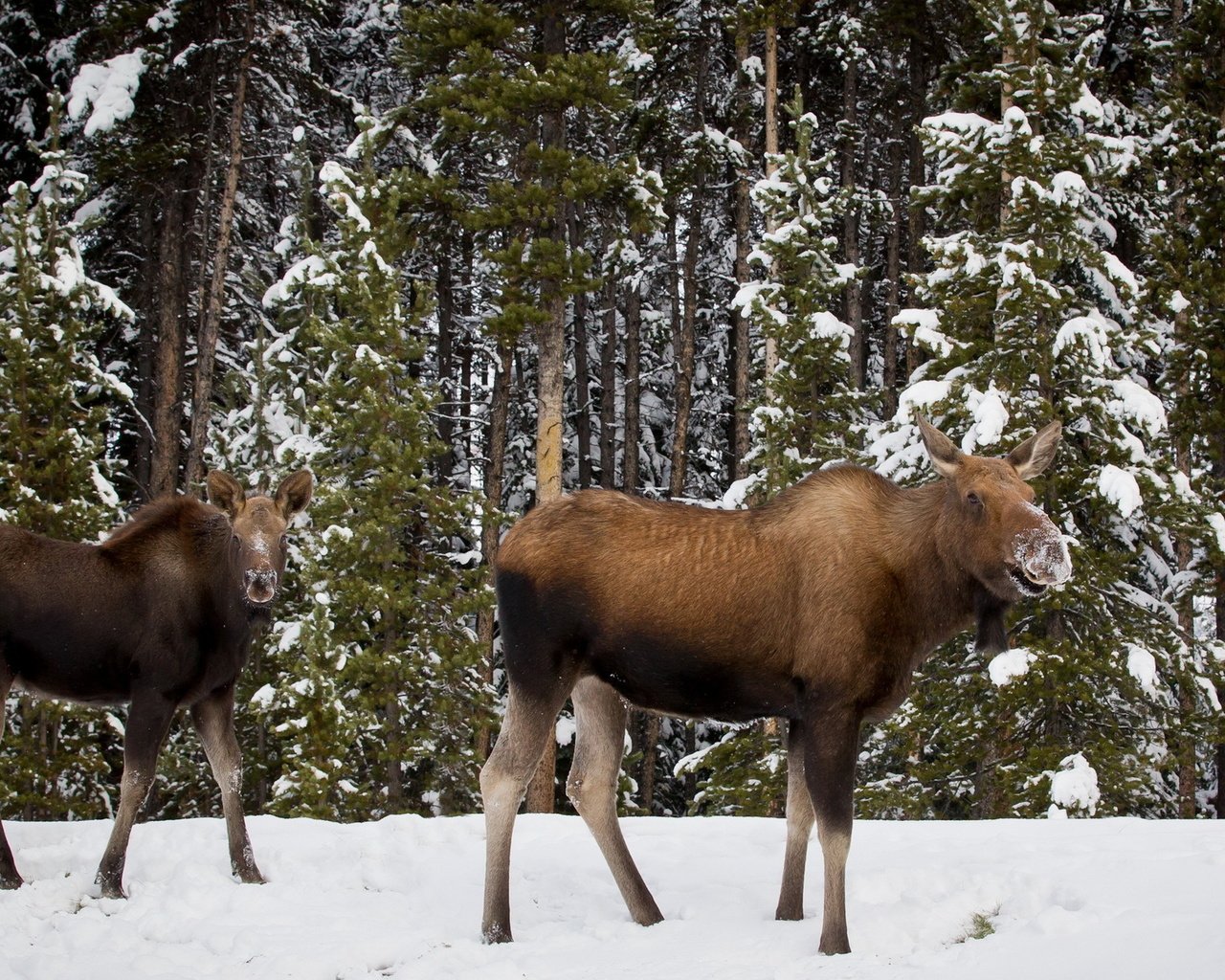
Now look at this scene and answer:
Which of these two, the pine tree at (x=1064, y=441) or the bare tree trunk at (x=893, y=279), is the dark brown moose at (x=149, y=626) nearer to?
the pine tree at (x=1064, y=441)

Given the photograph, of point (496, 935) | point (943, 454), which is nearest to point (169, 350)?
point (496, 935)

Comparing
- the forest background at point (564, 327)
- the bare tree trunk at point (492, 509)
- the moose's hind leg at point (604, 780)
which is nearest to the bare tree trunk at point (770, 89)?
the forest background at point (564, 327)

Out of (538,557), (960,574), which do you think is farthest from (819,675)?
(538,557)

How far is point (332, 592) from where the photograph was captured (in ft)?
54.3

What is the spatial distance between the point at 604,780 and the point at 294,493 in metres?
2.97

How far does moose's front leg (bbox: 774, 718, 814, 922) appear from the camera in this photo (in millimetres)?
6160

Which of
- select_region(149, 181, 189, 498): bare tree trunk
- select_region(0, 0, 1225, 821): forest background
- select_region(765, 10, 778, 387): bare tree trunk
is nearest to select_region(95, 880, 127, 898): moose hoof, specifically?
select_region(0, 0, 1225, 821): forest background

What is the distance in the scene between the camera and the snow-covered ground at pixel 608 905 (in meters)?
5.09

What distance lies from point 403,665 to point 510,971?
36.9 ft

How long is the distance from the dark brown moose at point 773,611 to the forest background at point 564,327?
7383 millimetres

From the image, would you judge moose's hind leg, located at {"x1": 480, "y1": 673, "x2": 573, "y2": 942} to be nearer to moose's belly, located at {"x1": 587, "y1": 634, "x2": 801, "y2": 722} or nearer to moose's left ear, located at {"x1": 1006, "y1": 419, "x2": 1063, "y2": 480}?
moose's belly, located at {"x1": 587, "y1": 634, "x2": 801, "y2": 722}

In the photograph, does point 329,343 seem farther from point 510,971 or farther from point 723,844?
point 510,971

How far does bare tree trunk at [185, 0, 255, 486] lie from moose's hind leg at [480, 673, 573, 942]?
15914 millimetres

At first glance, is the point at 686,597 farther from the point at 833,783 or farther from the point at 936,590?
the point at 936,590
